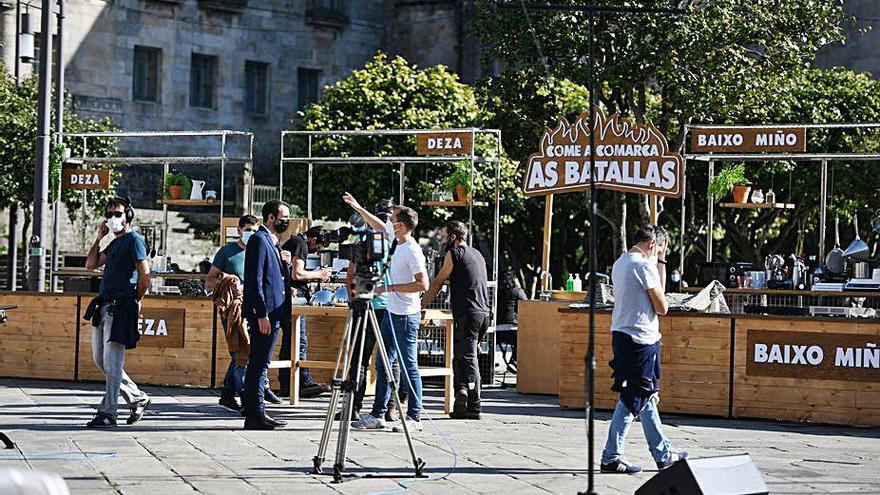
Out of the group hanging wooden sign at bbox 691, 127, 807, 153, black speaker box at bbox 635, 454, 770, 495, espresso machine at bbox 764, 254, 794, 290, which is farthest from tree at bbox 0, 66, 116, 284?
black speaker box at bbox 635, 454, 770, 495

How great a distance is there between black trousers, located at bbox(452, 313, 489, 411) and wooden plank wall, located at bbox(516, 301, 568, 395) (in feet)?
9.84

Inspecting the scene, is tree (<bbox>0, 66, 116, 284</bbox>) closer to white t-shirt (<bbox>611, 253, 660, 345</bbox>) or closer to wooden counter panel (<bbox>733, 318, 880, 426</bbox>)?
wooden counter panel (<bbox>733, 318, 880, 426</bbox>)

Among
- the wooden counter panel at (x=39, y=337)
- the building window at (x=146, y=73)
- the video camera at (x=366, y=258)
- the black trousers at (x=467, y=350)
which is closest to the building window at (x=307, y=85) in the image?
the building window at (x=146, y=73)

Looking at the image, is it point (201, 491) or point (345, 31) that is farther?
point (345, 31)

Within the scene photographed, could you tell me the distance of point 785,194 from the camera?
3219 centimetres

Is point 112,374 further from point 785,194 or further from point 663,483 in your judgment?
point 785,194

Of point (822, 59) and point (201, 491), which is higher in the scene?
point (822, 59)

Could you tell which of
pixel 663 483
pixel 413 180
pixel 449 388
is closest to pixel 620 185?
pixel 449 388

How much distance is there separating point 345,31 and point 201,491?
34.3 m

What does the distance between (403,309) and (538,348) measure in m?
4.42

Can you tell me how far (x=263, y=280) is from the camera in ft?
39.8

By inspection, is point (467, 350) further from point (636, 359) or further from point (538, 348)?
point (538, 348)

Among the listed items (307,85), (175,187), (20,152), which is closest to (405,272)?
(175,187)

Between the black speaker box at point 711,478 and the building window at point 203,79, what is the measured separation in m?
32.8
